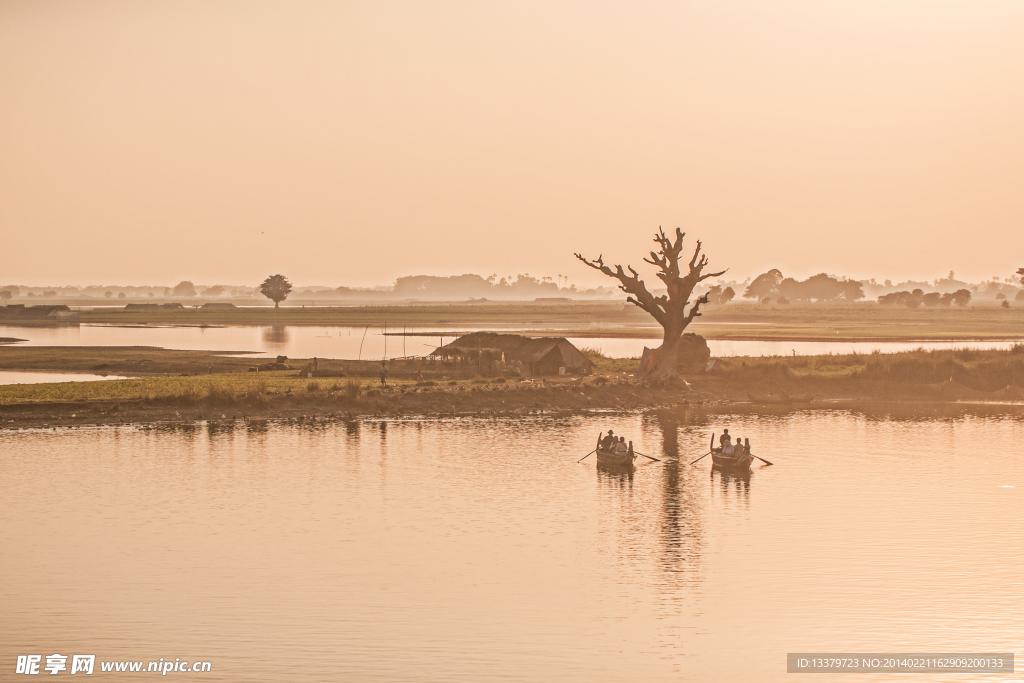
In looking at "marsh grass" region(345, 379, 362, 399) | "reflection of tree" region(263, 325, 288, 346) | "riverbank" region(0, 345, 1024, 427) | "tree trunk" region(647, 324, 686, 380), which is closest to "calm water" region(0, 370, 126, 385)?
"riverbank" region(0, 345, 1024, 427)

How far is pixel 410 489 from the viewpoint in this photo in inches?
1363

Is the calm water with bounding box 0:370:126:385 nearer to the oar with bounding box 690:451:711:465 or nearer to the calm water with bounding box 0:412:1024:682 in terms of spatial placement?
the calm water with bounding box 0:412:1024:682

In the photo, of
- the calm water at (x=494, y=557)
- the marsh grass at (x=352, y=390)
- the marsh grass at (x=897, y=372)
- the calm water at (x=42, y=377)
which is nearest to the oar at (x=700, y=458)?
the calm water at (x=494, y=557)

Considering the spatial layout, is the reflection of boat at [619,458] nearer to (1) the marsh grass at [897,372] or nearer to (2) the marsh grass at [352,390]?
(2) the marsh grass at [352,390]

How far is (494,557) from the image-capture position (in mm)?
26078

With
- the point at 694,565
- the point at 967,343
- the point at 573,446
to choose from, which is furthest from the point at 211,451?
the point at 967,343

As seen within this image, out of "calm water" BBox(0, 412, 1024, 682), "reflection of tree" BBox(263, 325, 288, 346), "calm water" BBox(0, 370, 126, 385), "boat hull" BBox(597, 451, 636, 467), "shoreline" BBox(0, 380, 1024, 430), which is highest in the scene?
"reflection of tree" BBox(263, 325, 288, 346)

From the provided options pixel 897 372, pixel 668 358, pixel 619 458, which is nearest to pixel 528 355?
pixel 668 358

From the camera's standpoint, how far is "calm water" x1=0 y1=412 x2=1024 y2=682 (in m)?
19.9

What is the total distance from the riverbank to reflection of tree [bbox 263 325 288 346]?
118ft

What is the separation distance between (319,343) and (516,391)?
52.9m

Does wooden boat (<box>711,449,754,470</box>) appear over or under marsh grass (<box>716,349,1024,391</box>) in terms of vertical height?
under

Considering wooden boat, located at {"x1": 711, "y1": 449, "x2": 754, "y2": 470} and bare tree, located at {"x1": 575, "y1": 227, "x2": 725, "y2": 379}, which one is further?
bare tree, located at {"x1": 575, "y1": 227, "x2": 725, "y2": 379}

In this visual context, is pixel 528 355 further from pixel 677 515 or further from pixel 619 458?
pixel 677 515
